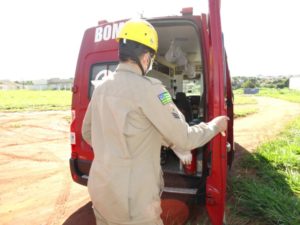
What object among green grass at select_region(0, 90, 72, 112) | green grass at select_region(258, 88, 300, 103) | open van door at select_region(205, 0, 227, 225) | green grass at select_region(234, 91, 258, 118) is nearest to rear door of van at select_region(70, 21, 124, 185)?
open van door at select_region(205, 0, 227, 225)

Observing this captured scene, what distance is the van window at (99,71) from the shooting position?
13.0 feet

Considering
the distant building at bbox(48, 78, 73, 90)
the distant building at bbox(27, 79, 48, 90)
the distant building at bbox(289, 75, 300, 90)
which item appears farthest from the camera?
the distant building at bbox(27, 79, 48, 90)

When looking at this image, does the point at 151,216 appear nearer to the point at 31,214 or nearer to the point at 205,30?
the point at 205,30

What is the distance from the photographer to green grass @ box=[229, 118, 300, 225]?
360 centimetres

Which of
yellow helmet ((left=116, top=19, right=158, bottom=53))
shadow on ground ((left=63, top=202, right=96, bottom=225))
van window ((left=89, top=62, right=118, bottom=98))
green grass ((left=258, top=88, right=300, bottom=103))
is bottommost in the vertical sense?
shadow on ground ((left=63, top=202, right=96, bottom=225))

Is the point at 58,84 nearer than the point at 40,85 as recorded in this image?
Yes

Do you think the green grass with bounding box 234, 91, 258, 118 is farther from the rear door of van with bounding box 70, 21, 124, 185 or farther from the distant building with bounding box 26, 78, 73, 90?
the distant building with bounding box 26, 78, 73, 90

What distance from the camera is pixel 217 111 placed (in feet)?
8.91

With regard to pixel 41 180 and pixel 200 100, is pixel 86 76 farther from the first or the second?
pixel 41 180

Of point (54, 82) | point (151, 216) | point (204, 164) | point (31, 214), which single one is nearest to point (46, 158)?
point (31, 214)

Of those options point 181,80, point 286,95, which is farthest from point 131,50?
point 286,95

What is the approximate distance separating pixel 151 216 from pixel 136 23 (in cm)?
112

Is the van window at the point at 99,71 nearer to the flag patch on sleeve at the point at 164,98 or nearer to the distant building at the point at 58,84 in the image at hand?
the flag patch on sleeve at the point at 164,98

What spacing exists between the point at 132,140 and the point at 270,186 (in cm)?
341
